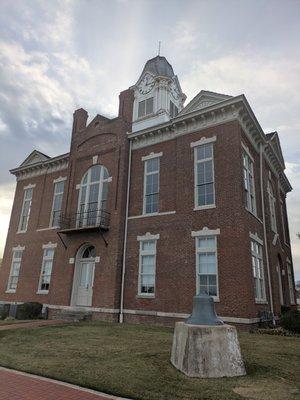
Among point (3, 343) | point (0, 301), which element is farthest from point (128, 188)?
point (0, 301)

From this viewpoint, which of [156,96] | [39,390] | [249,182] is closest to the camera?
[39,390]

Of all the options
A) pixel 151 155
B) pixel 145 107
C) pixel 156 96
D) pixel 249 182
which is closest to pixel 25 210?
pixel 151 155

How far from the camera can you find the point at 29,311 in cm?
1780

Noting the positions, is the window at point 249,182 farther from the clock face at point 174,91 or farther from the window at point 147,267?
the clock face at point 174,91

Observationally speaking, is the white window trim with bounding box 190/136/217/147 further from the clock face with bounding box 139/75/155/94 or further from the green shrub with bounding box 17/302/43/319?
the green shrub with bounding box 17/302/43/319

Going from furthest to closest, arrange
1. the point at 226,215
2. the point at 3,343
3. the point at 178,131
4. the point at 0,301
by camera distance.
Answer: the point at 0,301, the point at 178,131, the point at 226,215, the point at 3,343

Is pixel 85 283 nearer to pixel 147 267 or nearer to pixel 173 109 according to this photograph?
pixel 147 267

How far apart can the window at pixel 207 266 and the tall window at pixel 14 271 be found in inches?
531

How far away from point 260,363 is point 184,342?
6.89 ft

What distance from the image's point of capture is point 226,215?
1472 cm

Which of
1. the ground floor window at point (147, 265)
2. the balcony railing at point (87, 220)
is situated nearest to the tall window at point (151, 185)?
the ground floor window at point (147, 265)

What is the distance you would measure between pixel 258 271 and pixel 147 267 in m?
5.39

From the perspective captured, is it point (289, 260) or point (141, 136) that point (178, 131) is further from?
point (289, 260)

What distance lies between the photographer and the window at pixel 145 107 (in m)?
21.9
